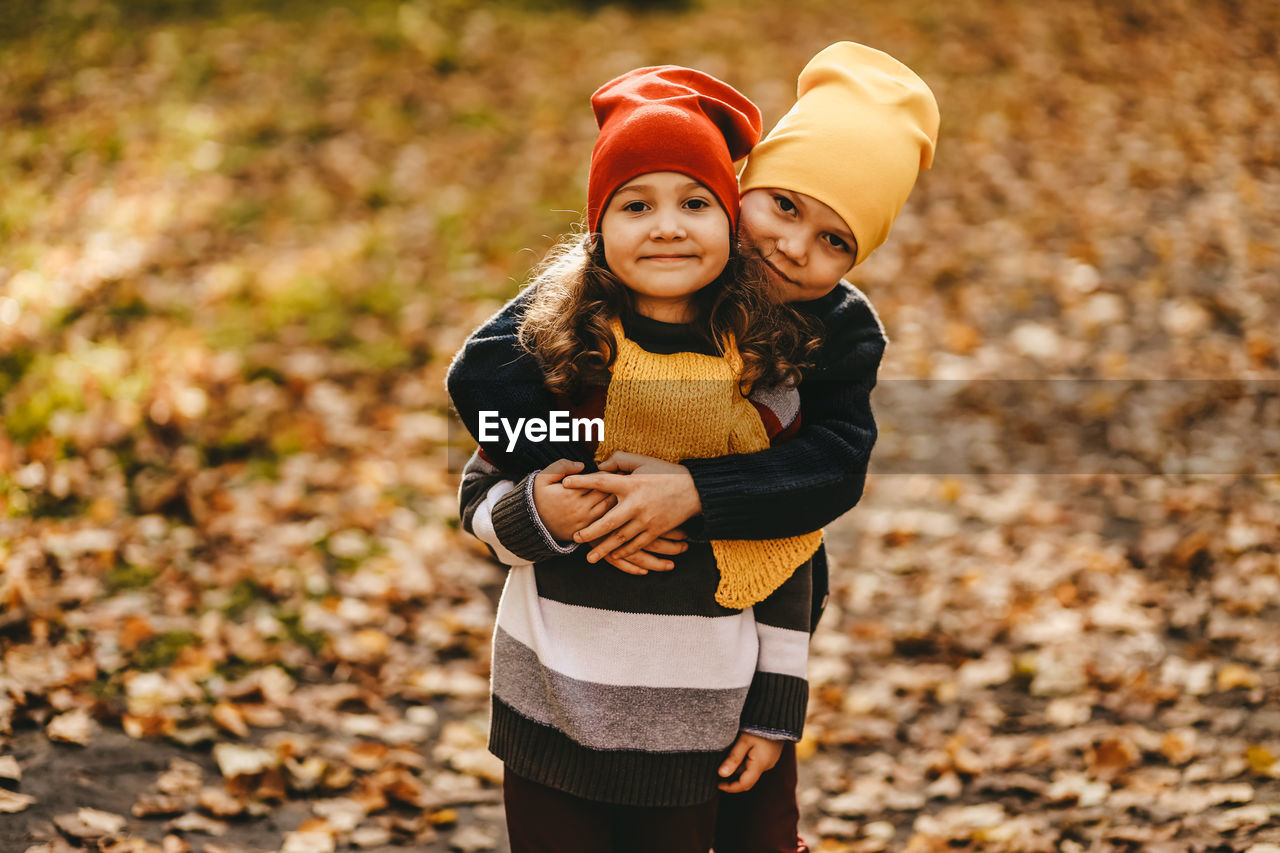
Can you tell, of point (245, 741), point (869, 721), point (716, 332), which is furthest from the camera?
point (869, 721)

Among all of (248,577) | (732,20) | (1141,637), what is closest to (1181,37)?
(732,20)

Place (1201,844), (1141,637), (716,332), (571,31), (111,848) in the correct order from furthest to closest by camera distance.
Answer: (571,31)
(1141,637)
(1201,844)
(111,848)
(716,332)

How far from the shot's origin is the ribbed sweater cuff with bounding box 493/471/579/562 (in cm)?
192

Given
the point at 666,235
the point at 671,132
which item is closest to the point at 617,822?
the point at 666,235

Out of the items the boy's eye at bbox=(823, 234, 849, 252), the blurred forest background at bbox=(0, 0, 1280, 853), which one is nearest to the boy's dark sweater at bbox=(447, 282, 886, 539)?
the boy's eye at bbox=(823, 234, 849, 252)

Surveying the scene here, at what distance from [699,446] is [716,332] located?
0.23 m

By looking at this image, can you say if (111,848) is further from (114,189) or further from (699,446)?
(114,189)

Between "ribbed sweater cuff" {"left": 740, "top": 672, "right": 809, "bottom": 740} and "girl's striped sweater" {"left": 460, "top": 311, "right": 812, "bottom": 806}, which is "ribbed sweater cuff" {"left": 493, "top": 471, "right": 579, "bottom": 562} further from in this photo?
"ribbed sweater cuff" {"left": 740, "top": 672, "right": 809, "bottom": 740}

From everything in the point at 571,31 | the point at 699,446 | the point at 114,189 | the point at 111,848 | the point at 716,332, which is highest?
the point at 571,31

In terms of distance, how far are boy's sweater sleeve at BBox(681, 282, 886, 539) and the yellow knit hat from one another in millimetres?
172

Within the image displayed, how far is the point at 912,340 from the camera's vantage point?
21.5 ft

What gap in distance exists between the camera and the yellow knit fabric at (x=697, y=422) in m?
1.91

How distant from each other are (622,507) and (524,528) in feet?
0.65

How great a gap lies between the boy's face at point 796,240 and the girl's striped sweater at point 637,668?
24 cm
